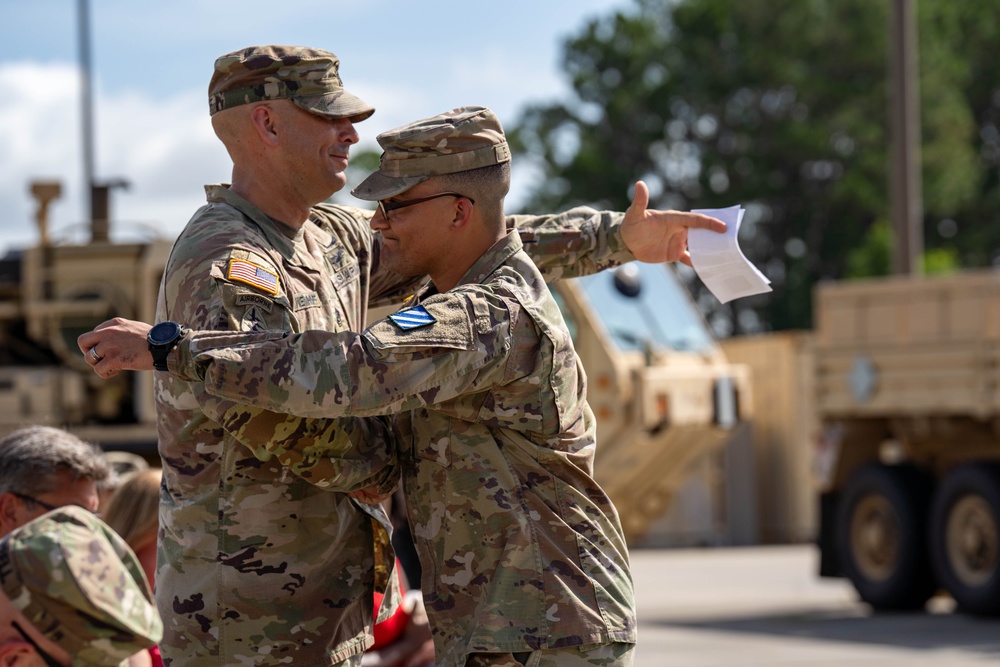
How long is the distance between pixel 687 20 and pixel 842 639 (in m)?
27.6

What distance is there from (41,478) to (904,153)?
1417cm

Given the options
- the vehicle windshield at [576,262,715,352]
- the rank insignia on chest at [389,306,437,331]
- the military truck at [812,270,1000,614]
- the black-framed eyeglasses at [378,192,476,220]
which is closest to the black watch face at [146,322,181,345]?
the rank insignia on chest at [389,306,437,331]

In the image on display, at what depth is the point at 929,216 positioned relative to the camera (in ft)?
121

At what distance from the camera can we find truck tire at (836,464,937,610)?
1264 centimetres

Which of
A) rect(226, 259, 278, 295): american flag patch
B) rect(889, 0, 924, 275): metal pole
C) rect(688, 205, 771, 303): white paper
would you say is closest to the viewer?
rect(226, 259, 278, 295): american flag patch

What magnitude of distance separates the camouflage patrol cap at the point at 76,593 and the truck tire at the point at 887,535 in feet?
36.3

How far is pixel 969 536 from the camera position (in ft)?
39.8

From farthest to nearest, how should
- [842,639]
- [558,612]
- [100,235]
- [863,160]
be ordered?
[863,160] < [100,235] < [842,639] < [558,612]

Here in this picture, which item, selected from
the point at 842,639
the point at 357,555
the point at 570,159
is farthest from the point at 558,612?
the point at 570,159

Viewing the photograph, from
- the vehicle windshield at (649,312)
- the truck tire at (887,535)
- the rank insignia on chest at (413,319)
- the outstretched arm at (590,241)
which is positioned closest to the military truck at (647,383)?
the vehicle windshield at (649,312)

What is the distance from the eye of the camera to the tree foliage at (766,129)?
120ft

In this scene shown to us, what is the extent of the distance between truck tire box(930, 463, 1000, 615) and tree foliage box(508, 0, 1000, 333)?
24241 mm

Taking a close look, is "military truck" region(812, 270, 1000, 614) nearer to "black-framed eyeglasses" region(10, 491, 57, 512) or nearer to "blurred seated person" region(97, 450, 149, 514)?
"blurred seated person" region(97, 450, 149, 514)

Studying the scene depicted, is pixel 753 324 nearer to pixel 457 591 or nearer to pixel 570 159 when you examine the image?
pixel 570 159
